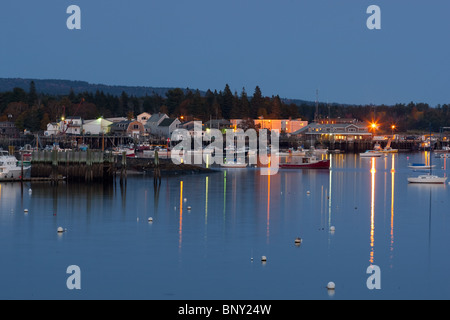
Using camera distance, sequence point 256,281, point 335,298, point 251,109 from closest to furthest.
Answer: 1. point 335,298
2. point 256,281
3. point 251,109

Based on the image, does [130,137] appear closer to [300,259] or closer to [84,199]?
[84,199]

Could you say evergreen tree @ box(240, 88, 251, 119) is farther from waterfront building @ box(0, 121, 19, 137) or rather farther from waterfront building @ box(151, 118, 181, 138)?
waterfront building @ box(0, 121, 19, 137)

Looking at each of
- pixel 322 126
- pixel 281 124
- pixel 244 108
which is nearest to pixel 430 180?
pixel 322 126

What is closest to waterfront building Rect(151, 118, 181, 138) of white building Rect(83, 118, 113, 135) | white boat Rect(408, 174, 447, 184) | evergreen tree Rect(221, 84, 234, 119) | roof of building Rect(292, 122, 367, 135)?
white building Rect(83, 118, 113, 135)

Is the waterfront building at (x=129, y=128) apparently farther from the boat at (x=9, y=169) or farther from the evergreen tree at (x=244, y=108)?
the boat at (x=9, y=169)

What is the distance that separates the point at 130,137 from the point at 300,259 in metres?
107

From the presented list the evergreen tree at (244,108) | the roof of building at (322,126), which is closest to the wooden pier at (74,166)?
the evergreen tree at (244,108)

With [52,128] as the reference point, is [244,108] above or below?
above

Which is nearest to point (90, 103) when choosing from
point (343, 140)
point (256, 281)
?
point (343, 140)

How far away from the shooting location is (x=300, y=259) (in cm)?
3216

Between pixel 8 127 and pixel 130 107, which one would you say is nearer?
pixel 8 127

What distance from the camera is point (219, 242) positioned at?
119 ft

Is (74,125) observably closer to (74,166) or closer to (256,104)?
(256,104)
